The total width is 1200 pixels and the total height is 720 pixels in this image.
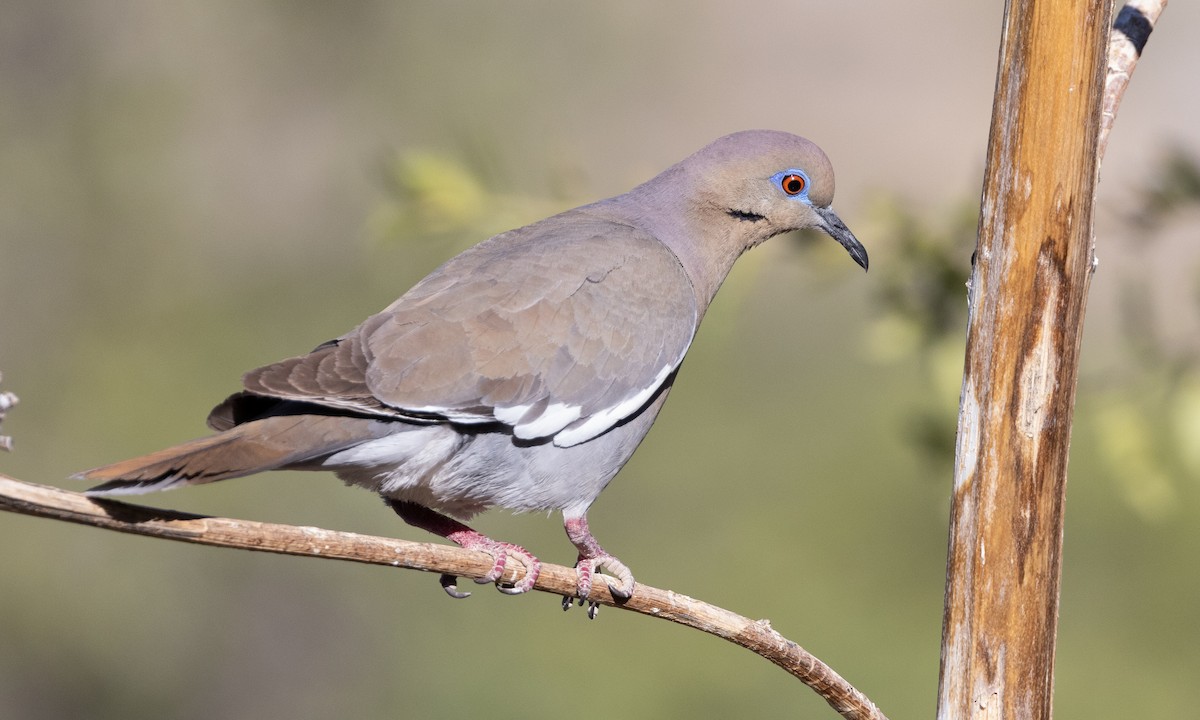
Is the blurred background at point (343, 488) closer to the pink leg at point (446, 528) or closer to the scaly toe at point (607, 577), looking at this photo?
the pink leg at point (446, 528)

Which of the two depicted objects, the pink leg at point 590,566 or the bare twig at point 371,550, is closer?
the bare twig at point 371,550

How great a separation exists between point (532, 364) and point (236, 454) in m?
0.87

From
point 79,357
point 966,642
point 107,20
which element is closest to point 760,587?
point 79,357

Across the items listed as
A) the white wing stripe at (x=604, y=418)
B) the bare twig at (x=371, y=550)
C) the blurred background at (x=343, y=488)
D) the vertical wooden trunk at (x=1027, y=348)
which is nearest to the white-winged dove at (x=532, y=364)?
the white wing stripe at (x=604, y=418)

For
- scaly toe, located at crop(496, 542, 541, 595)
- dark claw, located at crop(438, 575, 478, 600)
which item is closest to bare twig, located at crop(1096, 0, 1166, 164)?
scaly toe, located at crop(496, 542, 541, 595)

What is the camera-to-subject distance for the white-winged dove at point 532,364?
2.75 m

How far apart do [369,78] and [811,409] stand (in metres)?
4.39

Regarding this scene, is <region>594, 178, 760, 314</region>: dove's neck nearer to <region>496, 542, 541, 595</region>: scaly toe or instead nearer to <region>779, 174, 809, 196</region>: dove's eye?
<region>779, 174, 809, 196</region>: dove's eye

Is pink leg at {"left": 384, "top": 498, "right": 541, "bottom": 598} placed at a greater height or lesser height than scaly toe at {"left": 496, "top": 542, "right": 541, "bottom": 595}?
greater

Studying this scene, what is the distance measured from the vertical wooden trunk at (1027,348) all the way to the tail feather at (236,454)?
132 cm

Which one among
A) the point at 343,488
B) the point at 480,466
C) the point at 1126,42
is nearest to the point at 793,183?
the point at 1126,42

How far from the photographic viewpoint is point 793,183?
3.67 metres

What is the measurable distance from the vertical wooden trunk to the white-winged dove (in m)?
0.82

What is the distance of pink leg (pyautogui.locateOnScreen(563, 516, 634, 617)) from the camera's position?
9.10ft
